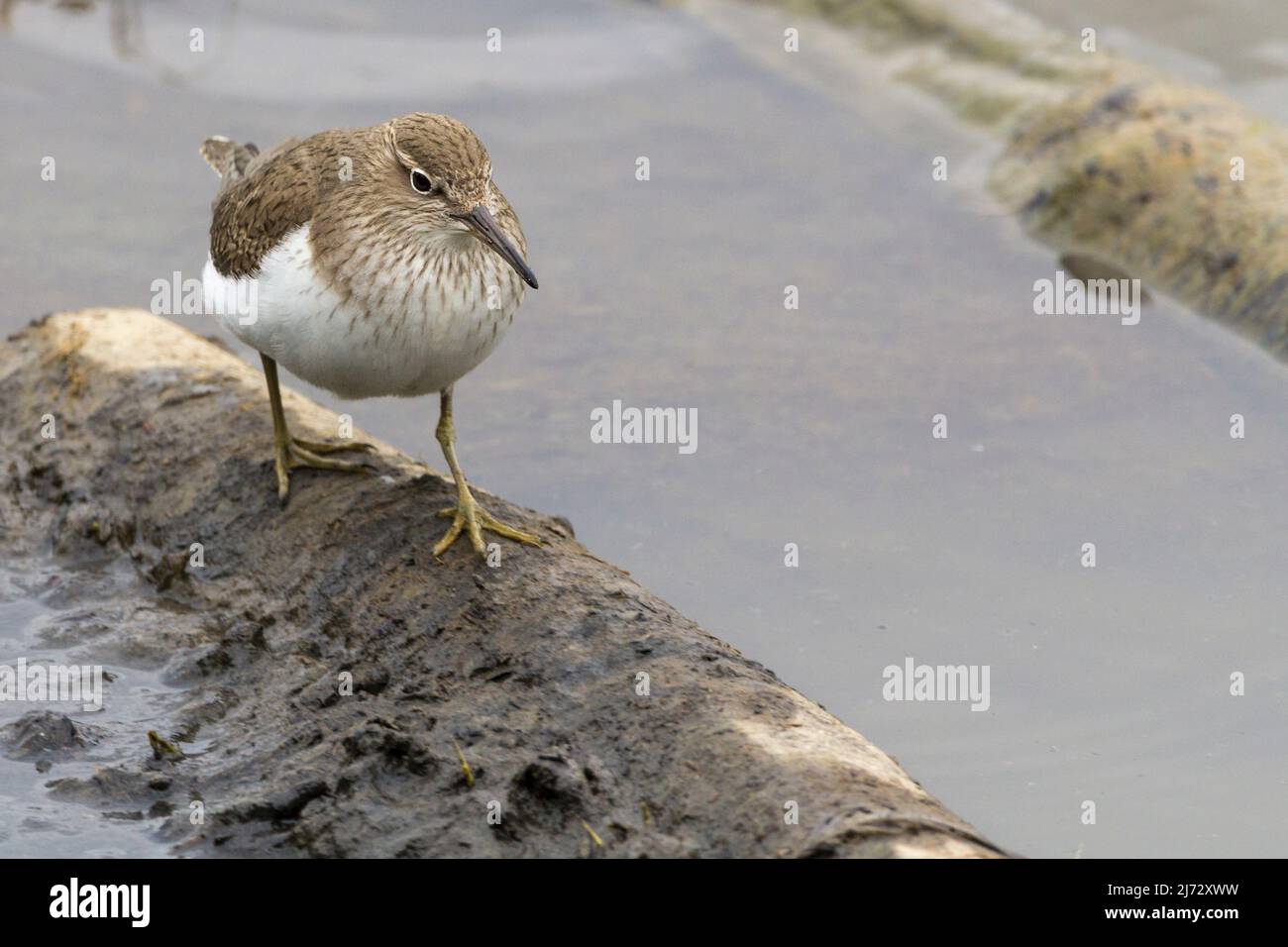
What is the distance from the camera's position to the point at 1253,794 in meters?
5.35

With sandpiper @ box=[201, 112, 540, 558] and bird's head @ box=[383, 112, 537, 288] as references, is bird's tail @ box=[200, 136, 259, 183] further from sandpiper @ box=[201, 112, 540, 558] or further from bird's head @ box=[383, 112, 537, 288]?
bird's head @ box=[383, 112, 537, 288]

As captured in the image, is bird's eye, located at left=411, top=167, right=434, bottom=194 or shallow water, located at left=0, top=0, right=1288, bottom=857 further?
shallow water, located at left=0, top=0, right=1288, bottom=857

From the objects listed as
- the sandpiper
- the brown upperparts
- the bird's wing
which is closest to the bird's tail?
the bird's wing

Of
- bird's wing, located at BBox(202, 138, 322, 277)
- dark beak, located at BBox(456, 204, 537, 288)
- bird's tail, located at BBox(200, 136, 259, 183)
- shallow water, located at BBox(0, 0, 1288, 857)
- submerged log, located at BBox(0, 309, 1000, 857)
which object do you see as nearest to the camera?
submerged log, located at BBox(0, 309, 1000, 857)

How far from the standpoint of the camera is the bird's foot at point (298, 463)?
5.68 meters

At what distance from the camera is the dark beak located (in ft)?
16.5

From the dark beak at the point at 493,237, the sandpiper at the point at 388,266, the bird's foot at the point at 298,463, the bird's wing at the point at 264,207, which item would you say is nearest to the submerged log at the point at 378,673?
the bird's foot at the point at 298,463

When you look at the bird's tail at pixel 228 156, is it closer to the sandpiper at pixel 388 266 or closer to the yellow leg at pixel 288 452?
the sandpiper at pixel 388 266

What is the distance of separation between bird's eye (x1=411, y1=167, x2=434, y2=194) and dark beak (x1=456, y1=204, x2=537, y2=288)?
0.15 m

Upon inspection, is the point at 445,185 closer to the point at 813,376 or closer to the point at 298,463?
the point at 298,463

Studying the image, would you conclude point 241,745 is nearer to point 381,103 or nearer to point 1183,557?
point 1183,557

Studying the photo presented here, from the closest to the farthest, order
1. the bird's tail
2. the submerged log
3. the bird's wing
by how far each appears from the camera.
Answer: the submerged log < the bird's wing < the bird's tail

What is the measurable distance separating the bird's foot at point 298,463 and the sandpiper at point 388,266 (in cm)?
30
